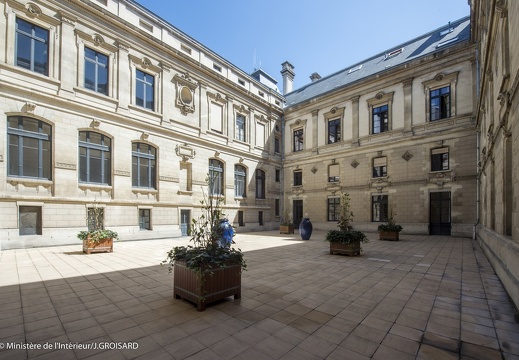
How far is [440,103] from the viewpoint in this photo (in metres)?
18.0

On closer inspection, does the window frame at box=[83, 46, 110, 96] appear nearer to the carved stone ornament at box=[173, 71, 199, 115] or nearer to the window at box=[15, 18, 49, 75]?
the window at box=[15, 18, 49, 75]

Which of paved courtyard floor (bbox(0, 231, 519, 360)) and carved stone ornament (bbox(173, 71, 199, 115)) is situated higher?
carved stone ornament (bbox(173, 71, 199, 115))

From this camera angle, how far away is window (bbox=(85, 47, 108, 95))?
14.2 metres

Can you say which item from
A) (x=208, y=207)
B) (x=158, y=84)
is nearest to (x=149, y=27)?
(x=158, y=84)

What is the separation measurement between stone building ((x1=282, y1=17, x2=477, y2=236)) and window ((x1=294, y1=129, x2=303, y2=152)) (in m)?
0.10

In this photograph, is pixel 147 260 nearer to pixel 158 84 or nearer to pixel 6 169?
pixel 6 169

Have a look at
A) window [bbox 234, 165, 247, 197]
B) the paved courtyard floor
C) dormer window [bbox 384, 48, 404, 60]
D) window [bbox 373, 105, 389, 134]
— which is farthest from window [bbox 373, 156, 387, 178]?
the paved courtyard floor

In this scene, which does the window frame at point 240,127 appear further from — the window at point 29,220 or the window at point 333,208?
the window at point 29,220

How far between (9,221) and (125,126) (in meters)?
7.07

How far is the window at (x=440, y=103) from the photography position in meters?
17.7

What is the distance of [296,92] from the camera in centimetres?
3030

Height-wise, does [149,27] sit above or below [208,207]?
above

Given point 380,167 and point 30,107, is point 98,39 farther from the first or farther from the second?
point 380,167

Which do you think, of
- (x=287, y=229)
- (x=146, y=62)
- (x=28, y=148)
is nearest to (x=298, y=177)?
(x=287, y=229)
